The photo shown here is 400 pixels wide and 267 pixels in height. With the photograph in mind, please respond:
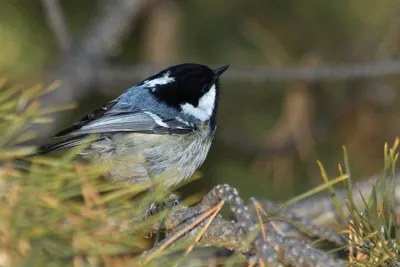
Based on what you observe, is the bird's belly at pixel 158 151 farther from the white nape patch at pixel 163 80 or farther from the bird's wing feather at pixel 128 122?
the white nape patch at pixel 163 80

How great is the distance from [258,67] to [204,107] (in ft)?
1.55

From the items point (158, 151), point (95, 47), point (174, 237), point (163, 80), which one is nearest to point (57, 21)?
point (95, 47)

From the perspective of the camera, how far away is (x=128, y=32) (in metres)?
3.09

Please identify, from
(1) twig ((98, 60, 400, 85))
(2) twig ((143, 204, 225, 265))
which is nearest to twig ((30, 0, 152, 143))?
(1) twig ((98, 60, 400, 85))

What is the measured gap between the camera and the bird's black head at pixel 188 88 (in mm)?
2266

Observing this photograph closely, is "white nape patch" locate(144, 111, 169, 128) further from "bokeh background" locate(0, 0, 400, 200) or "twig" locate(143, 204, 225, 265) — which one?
"twig" locate(143, 204, 225, 265)

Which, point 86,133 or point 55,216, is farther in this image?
point 86,133

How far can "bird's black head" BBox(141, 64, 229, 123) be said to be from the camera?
2266 millimetres

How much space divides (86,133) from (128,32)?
3.97 feet

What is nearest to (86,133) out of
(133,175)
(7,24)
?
(133,175)

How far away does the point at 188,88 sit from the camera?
2.32m

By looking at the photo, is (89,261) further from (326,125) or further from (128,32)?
(128,32)

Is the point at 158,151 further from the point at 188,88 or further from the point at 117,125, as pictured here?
the point at 188,88

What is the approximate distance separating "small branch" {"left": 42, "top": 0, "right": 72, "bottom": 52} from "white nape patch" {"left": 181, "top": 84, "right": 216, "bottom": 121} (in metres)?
0.64
